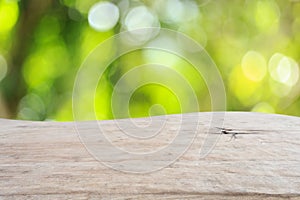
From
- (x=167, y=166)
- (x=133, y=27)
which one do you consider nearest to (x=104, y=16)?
(x=133, y=27)

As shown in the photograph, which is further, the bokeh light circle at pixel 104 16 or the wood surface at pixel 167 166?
the bokeh light circle at pixel 104 16

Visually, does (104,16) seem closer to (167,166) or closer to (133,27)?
(133,27)

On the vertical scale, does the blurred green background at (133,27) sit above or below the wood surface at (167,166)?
above

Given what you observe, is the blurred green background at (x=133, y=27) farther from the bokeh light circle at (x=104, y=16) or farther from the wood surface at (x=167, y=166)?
the wood surface at (x=167, y=166)

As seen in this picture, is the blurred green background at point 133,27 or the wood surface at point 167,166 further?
the blurred green background at point 133,27

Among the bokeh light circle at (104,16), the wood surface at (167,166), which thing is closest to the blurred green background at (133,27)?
the bokeh light circle at (104,16)
